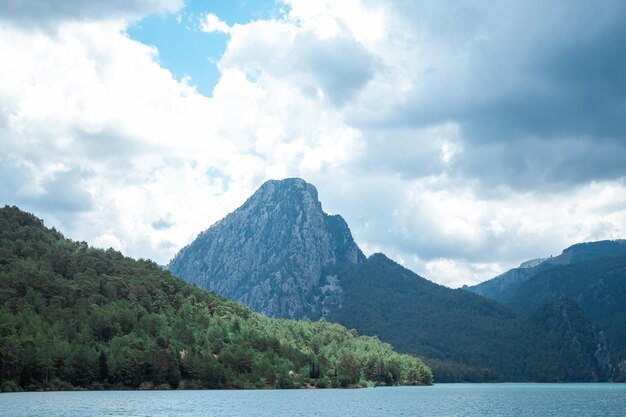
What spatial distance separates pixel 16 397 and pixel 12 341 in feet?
84.5

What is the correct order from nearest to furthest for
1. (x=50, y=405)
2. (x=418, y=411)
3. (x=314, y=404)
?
1. (x=50, y=405)
2. (x=418, y=411)
3. (x=314, y=404)

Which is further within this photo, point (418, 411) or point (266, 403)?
point (266, 403)

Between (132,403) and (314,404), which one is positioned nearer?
(132,403)

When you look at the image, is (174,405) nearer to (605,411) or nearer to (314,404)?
(314,404)

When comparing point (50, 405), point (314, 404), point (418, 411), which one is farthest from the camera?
point (314, 404)

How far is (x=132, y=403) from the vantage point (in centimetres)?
17062

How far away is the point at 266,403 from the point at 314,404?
42.5 ft

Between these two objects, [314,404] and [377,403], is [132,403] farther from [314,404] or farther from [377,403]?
[377,403]

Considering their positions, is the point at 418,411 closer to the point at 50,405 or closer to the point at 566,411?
the point at 566,411

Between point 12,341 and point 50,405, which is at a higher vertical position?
point 12,341

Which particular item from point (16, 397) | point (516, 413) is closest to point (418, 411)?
point (516, 413)

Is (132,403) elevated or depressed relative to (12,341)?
depressed

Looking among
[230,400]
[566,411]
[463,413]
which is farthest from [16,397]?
[566,411]

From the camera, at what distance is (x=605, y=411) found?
16350 centimetres
